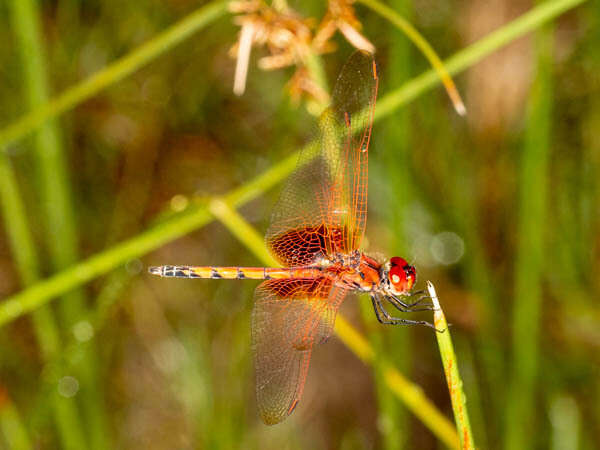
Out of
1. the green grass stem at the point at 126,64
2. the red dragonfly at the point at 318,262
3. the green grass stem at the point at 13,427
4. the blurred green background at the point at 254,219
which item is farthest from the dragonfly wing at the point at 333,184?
the green grass stem at the point at 13,427

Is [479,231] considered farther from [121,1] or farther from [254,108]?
[121,1]

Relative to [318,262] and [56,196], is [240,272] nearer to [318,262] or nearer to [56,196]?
[318,262]

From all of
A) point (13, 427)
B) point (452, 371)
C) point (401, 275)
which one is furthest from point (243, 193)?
point (13, 427)

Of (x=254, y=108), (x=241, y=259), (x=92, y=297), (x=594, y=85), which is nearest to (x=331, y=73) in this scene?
(x=254, y=108)

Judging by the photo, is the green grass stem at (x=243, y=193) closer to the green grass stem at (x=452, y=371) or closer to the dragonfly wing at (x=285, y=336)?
the dragonfly wing at (x=285, y=336)

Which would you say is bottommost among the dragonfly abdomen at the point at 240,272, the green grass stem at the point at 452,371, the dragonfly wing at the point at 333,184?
the green grass stem at the point at 452,371

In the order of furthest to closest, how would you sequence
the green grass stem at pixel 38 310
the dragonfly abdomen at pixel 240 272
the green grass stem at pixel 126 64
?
the green grass stem at pixel 38 310, the dragonfly abdomen at pixel 240 272, the green grass stem at pixel 126 64

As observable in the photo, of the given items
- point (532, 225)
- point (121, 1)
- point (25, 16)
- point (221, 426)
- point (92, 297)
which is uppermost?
point (121, 1)
